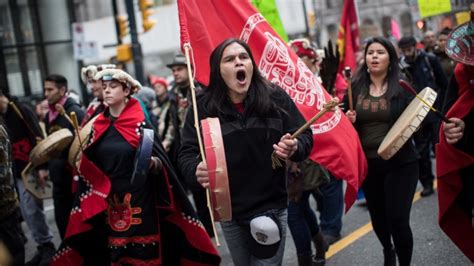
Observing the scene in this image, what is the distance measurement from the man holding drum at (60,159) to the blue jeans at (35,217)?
44 centimetres

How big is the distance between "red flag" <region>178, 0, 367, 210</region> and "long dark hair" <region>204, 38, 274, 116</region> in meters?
0.75

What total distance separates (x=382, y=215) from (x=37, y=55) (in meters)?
15.6

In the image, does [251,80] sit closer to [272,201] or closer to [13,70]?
[272,201]

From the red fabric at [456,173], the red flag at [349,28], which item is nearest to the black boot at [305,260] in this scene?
the red fabric at [456,173]

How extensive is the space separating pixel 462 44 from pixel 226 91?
1490 millimetres

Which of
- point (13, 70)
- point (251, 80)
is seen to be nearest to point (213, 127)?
point (251, 80)

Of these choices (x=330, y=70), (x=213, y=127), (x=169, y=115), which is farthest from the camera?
(x=169, y=115)

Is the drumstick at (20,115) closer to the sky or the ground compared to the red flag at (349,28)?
closer to the ground

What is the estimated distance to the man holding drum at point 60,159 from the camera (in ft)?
21.4

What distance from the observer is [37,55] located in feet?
62.3

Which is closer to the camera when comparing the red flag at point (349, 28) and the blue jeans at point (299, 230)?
the blue jeans at point (299, 230)

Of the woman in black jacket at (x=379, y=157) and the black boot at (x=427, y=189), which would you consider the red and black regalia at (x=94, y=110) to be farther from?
the black boot at (x=427, y=189)

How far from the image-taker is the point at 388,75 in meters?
5.16

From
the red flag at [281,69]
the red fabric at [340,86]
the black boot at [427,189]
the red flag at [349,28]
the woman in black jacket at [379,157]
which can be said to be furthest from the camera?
the red flag at [349,28]
